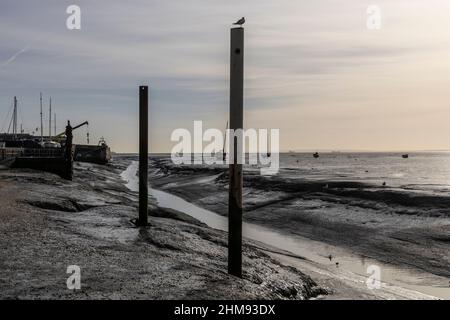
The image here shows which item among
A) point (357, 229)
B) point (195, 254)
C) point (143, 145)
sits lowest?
point (357, 229)

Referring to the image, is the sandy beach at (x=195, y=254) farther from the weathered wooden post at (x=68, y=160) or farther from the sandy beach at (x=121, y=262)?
the weathered wooden post at (x=68, y=160)

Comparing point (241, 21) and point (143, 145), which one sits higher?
point (241, 21)

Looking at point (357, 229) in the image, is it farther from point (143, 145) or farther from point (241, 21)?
point (241, 21)

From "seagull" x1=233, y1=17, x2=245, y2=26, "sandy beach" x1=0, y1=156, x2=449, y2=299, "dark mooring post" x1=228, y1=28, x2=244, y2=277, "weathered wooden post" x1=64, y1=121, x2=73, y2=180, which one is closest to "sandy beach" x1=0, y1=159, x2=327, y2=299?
"sandy beach" x1=0, y1=156, x2=449, y2=299

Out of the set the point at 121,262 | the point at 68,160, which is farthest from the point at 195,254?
the point at 68,160

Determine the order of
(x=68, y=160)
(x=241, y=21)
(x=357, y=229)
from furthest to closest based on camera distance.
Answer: (x=68, y=160) < (x=357, y=229) < (x=241, y=21)

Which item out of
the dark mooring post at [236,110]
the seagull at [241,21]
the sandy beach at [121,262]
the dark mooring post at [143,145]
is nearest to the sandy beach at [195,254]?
the sandy beach at [121,262]

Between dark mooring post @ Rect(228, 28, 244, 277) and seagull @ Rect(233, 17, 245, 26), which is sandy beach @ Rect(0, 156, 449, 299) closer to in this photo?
dark mooring post @ Rect(228, 28, 244, 277)

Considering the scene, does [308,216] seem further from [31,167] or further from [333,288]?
[31,167]

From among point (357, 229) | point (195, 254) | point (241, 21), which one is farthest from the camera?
point (357, 229)

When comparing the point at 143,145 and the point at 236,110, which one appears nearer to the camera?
the point at 236,110

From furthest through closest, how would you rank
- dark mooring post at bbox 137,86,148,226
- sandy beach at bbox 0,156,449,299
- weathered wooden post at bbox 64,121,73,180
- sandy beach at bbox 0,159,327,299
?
weathered wooden post at bbox 64,121,73,180 → dark mooring post at bbox 137,86,148,226 → sandy beach at bbox 0,156,449,299 → sandy beach at bbox 0,159,327,299

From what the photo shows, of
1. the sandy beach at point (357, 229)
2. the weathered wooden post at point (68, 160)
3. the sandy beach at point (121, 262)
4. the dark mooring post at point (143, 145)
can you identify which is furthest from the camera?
the weathered wooden post at point (68, 160)
